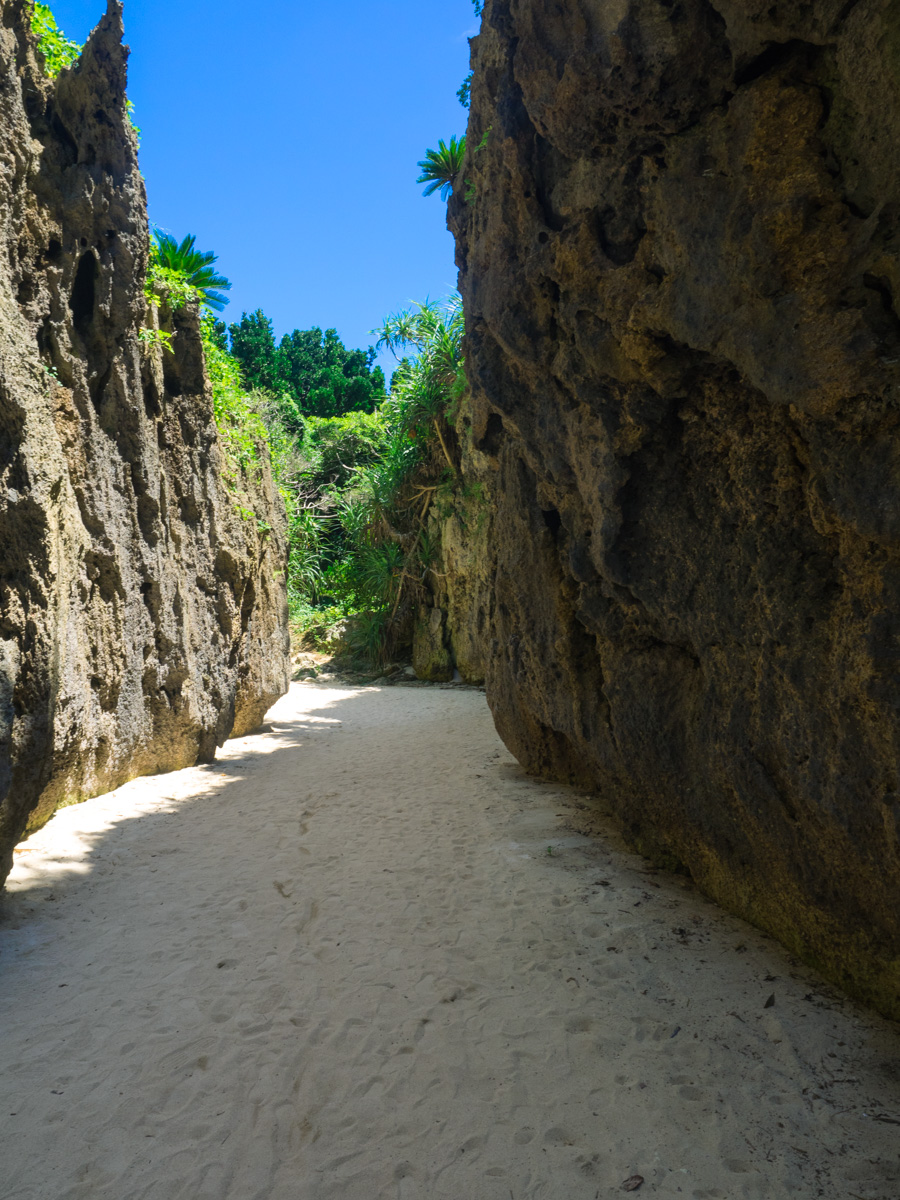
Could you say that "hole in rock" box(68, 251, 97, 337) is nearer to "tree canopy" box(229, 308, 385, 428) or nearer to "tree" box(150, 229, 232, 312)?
"tree" box(150, 229, 232, 312)

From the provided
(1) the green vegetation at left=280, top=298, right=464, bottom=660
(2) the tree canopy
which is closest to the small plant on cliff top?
(1) the green vegetation at left=280, top=298, right=464, bottom=660

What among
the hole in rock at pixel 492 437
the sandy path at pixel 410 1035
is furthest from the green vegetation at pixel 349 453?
the sandy path at pixel 410 1035

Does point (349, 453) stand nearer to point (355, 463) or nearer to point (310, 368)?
point (355, 463)

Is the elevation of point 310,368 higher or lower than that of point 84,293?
higher

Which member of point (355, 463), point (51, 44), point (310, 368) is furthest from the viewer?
point (310, 368)

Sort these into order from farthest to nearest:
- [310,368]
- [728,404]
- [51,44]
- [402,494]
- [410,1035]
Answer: [310,368] → [402,494] → [51,44] → [728,404] → [410,1035]

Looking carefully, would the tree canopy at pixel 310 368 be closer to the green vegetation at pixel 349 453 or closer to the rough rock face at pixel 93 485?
the green vegetation at pixel 349 453

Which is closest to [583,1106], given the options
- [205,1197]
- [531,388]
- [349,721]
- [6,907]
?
[205,1197]

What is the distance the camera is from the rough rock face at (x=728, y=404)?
2.60 meters

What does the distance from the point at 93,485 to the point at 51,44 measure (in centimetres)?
362

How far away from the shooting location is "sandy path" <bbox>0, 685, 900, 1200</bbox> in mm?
2408

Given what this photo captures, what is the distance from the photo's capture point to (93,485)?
6137 millimetres

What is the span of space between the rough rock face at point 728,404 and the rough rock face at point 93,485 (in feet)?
10.5

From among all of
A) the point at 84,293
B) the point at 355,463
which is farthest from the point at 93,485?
the point at 355,463
